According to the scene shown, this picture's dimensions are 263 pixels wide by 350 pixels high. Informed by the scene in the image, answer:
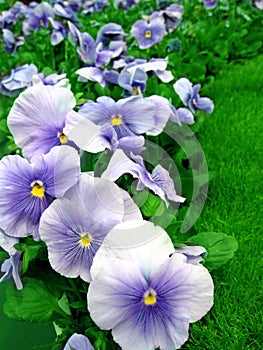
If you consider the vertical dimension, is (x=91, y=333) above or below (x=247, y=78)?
above

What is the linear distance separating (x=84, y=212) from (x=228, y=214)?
3.02 ft

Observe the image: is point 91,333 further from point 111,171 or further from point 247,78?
point 247,78

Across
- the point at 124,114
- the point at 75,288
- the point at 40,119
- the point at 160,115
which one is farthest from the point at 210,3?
the point at 75,288

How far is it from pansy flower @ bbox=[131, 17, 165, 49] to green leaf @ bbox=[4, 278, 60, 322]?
1.74 meters

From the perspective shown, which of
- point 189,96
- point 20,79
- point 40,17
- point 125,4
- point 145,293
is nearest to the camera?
point 145,293

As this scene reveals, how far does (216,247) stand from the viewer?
1524 mm

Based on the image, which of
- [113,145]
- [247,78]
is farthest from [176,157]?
[247,78]

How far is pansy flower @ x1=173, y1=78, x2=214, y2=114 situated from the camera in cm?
199

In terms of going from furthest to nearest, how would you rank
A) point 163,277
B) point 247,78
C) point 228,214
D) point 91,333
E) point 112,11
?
1. point 112,11
2. point 247,78
3. point 228,214
4. point 91,333
5. point 163,277

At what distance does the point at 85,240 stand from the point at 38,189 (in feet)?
0.44

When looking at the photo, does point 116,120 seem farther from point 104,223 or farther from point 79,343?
point 79,343

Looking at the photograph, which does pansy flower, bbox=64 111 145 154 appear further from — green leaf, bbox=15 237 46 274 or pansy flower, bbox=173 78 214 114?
pansy flower, bbox=173 78 214 114

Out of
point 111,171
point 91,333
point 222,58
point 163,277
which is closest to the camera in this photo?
point 163,277

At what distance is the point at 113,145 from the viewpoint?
1.27 meters
